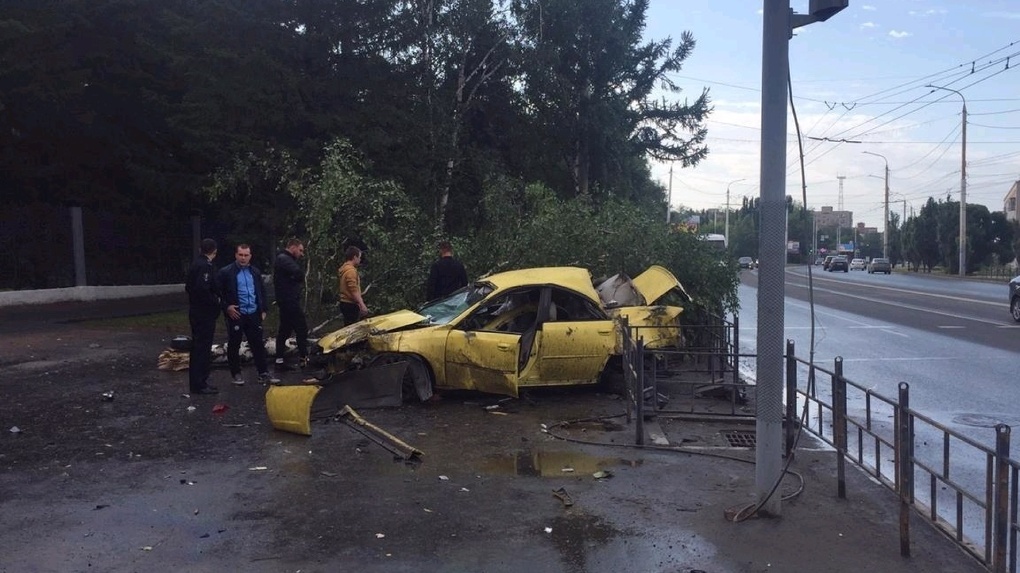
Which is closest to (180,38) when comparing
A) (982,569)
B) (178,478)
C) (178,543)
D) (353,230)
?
(353,230)

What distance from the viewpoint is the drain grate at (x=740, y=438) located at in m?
8.02

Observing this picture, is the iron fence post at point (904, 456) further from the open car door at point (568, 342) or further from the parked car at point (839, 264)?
the parked car at point (839, 264)

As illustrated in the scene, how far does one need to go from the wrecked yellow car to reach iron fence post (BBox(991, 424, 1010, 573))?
5.14 metres

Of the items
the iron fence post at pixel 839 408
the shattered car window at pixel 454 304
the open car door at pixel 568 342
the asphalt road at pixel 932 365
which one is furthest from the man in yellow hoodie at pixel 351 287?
the iron fence post at pixel 839 408

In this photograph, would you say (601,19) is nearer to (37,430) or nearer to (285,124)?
(285,124)

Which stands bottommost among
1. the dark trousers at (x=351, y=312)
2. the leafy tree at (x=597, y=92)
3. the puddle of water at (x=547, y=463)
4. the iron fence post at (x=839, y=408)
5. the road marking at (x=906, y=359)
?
the road marking at (x=906, y=359)

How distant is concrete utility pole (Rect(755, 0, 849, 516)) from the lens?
570 cm

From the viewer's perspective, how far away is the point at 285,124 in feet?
67.9

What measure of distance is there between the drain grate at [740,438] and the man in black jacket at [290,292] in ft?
18.8

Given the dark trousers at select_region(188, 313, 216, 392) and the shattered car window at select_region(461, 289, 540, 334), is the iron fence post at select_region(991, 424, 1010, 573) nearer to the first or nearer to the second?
the shattered car window at select_region(461, 289, 540, 334)

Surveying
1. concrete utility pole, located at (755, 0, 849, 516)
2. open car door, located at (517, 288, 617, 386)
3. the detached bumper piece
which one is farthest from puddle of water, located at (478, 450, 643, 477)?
the detached bumper piece

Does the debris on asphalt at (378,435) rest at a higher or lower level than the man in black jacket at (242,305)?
lower

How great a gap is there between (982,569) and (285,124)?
18.7m

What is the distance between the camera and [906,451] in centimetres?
502
